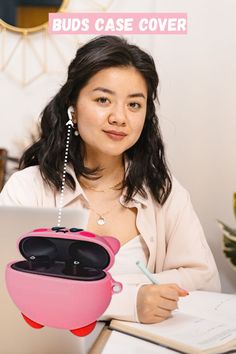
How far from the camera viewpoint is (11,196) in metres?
1.03

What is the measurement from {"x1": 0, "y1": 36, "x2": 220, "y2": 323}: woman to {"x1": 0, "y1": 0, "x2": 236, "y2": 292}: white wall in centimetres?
42

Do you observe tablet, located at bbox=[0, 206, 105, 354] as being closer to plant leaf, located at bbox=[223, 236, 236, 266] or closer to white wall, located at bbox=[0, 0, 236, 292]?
plant leaf, located at bbox=[223, 236, 236, 266]

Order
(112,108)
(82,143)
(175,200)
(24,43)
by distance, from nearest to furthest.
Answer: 1. (112,108)
2. (82,143)
3. (175,200)
4. (24,43)

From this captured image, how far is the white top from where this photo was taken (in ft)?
3.27

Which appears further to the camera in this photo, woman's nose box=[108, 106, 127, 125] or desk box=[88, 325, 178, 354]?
desk box=[88, 325, 178, 354]

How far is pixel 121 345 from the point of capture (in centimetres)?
69

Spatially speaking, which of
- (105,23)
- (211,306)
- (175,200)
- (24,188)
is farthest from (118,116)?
(175,200)

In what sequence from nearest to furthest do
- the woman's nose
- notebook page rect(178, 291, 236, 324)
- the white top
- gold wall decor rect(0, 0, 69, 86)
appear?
the woman's nose, notebook page rect(178, 291, 236, 324), the white top, gold wall decor rect(0, 0, 69, 86)

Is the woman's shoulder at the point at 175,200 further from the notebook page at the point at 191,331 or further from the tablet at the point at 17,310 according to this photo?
the tablet at the point at 17,310

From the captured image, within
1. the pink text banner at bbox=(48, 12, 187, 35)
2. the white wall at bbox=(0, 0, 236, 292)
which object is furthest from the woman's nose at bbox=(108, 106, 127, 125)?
the white wall at bbox=(0, 0, 236, 292)

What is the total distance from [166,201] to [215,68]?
2.00 ft

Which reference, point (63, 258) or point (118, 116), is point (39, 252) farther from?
point (118, 116)

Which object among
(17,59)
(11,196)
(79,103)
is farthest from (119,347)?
(17,59)

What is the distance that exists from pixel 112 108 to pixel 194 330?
35cm
